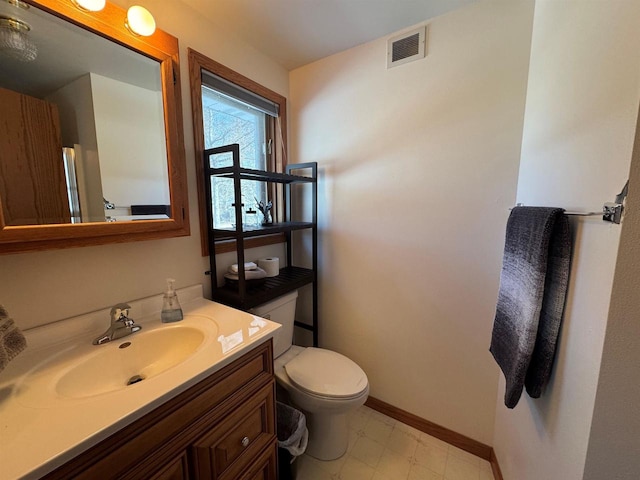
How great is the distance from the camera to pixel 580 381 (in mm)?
648

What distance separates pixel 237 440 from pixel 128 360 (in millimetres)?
474

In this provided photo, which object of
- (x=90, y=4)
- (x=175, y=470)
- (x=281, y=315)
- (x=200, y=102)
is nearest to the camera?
(x=175, y=470)

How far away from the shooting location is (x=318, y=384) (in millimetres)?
1267

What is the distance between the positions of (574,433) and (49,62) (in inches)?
74.1

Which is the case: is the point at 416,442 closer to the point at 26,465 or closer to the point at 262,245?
the point at 262,245

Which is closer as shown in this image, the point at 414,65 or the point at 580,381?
the point at 580,381

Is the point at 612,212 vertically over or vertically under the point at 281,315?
over

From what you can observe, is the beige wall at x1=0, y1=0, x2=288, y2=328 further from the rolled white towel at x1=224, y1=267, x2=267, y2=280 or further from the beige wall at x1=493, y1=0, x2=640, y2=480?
the beige wall at x1=493, y1=0, x2=640, y2=480

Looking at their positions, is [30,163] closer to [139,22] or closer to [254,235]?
[139,22]

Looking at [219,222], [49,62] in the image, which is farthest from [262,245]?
[49,62]

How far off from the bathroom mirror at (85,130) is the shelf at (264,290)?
37 centimetres

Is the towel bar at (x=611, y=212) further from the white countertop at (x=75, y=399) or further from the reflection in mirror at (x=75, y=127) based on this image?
the reflection in mirror at (x=75, y=127)

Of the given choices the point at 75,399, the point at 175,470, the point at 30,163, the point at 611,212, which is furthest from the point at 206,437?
the point at 611,212

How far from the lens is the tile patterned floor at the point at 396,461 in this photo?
50.5 inches
